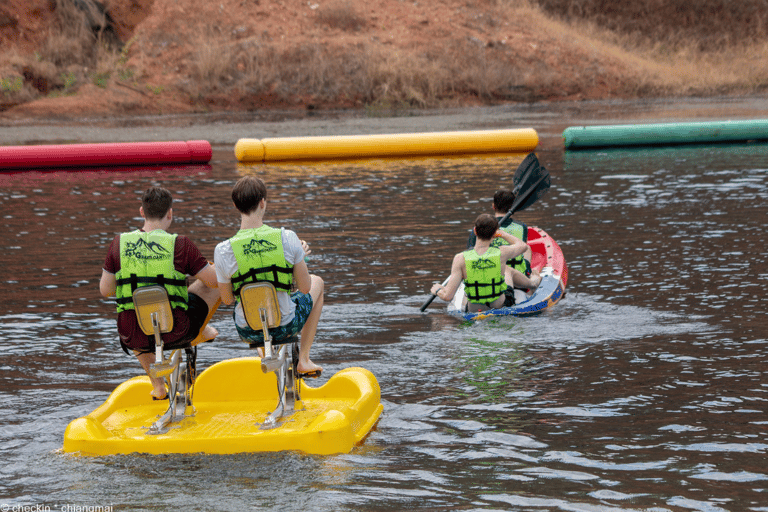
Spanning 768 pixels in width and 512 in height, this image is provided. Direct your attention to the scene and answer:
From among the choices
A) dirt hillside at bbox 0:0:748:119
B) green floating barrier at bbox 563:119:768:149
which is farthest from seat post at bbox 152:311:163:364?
dirt hillside at bbox 0:0:748:119

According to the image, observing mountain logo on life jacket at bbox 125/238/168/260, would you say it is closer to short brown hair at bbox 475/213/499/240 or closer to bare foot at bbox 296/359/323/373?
bare foot at bbox 296/359/323/373

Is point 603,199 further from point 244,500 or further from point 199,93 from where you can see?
point 199,93

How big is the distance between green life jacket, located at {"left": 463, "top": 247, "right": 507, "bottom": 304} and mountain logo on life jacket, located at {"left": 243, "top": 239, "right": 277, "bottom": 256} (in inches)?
120

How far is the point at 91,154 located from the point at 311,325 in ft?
45.3

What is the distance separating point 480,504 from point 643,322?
3.49 m

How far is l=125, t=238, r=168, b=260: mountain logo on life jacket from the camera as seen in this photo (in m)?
4.22

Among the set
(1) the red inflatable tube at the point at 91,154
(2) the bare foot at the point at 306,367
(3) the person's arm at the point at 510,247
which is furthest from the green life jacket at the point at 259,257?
(1) the red inflatable tube at the point at 91,154

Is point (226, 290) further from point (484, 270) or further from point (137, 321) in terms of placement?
point (484, 270)

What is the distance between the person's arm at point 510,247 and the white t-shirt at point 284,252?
3306 millimetres

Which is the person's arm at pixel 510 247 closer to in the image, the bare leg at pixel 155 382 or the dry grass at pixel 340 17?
the bare leg at pixel 155 382

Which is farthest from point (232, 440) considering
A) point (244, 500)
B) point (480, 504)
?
point (480, 504)

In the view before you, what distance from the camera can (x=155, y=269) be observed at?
4234 mm

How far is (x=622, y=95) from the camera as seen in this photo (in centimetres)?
3212

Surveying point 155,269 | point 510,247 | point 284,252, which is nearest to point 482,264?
point 510,247
